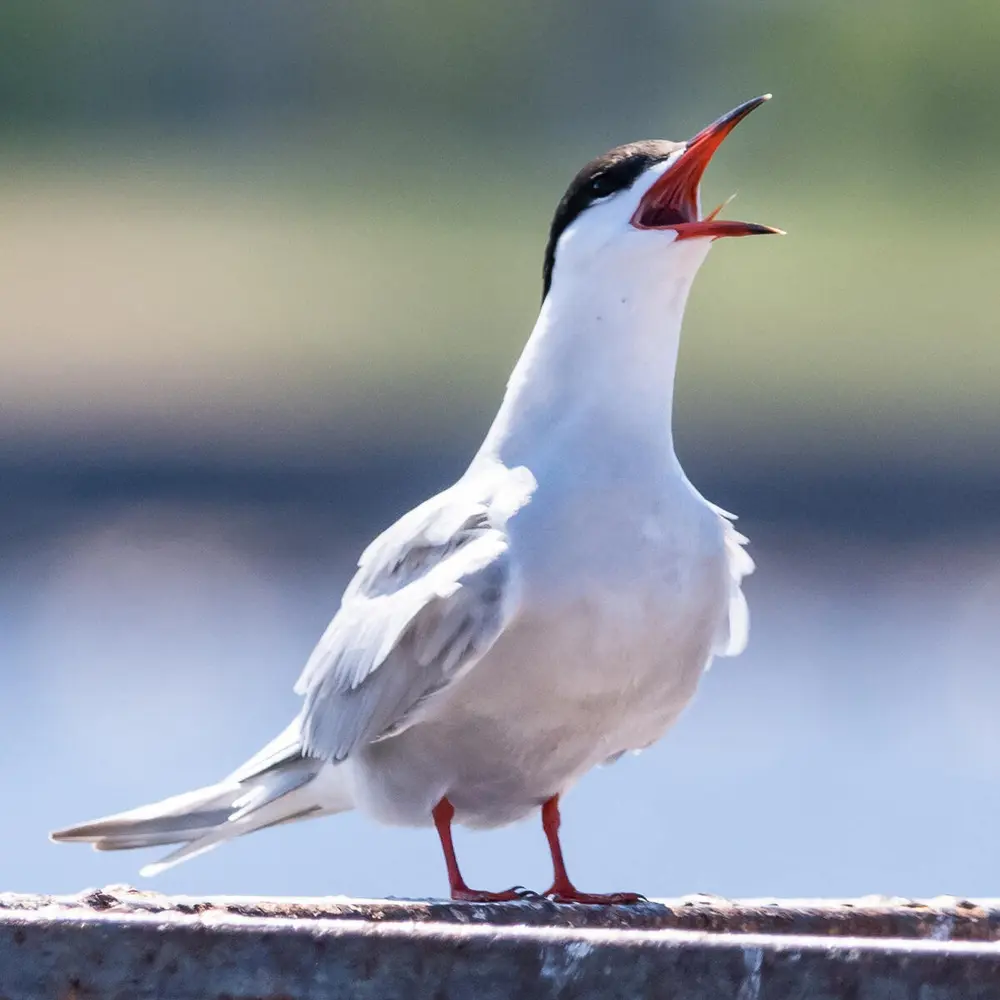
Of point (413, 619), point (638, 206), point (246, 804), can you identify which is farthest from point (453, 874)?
point (638, 206)

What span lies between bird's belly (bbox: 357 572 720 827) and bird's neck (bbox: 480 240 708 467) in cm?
28

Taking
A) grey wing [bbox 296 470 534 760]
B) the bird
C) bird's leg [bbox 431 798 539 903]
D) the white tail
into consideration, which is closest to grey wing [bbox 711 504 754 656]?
the bird

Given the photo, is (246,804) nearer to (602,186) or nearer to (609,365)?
(609,365)

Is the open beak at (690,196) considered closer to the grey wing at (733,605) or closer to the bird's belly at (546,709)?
the grey wing at (733,605)

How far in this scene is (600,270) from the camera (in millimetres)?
2666

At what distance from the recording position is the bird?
2426 millimetres

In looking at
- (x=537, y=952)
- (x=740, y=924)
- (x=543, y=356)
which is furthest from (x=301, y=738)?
(x=537, y=952)

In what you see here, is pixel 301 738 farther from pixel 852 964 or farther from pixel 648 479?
pixel 852 964

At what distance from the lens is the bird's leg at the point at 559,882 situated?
7.67ft

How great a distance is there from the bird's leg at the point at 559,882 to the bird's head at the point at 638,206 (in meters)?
0.75

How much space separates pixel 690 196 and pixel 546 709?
2.57ft

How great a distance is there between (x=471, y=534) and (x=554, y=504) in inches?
4.8

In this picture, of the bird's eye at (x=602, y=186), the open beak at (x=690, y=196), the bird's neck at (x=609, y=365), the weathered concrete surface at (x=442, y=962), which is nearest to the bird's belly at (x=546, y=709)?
the bird's neck at (x=609, y=365)

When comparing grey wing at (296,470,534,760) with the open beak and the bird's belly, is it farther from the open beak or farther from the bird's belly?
the open beak
